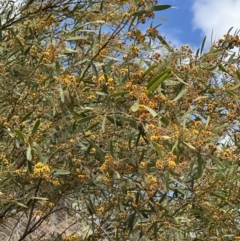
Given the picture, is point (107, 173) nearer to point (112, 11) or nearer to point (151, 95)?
point (151, 95)

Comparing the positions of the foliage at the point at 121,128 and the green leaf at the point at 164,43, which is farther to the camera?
the green leaf at the point at 164,43

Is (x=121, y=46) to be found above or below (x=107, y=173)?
above

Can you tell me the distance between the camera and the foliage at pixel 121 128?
2076 millimetres

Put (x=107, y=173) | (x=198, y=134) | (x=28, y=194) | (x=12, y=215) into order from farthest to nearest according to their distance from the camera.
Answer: (x=12, y=215), (x=28, y=194), (x=107, y=173), (x=198, y=134)

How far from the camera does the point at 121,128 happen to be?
92.1 inches

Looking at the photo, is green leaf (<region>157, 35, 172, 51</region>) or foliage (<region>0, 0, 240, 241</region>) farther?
green leaf (<region>157, 35, 172, 51</region>)

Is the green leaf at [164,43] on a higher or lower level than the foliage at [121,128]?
higher

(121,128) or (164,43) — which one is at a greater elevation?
(164,43)

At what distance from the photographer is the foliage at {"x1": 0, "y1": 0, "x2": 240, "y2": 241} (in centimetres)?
208

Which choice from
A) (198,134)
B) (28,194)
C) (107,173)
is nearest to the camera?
(198,134)

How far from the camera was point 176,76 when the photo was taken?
2.34 metres

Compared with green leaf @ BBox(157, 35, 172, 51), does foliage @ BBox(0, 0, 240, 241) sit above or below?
below

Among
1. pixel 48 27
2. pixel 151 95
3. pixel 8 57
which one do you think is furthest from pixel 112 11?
pixel 151 95

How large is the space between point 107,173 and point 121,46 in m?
0.69
